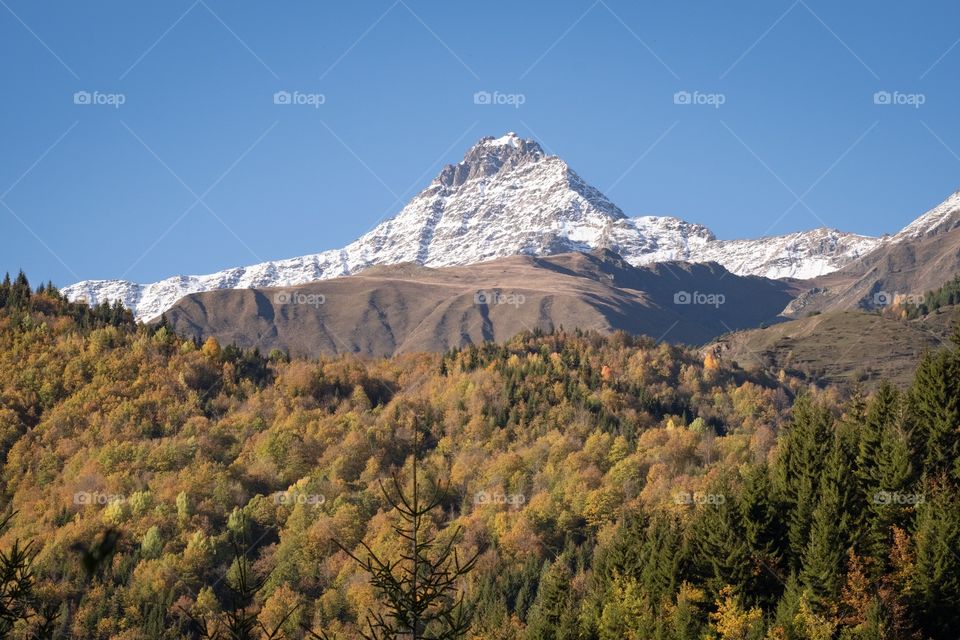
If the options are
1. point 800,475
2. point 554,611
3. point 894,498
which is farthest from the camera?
point 554,611

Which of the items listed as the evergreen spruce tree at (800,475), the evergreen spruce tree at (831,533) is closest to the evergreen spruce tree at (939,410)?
the evergreen spruce tree at (831,533)

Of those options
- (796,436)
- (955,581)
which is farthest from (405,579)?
(796,436)

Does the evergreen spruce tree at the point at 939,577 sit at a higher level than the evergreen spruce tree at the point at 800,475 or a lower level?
lower

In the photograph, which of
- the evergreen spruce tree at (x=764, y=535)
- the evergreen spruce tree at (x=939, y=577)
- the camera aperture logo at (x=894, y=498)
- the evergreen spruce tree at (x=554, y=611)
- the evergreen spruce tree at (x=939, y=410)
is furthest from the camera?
the evergreen spruce tree at (x=554, y=611)

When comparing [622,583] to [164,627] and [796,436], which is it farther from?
[164,627]

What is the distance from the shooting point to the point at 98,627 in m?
189

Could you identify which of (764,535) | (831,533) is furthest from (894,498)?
(764,535)

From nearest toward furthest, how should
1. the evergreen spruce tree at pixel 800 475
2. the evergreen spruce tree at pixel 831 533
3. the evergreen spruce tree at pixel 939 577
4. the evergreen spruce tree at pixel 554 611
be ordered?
1. the evergreen spruce tree at pixel 939 577
2. the evergreen spruce tree at pixel 831 533
3. the evergreen spruce tree at pixel 800 475
4. the evergreen spruce tree at pixel 554 611

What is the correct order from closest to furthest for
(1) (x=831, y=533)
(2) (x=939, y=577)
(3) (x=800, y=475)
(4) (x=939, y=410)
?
(2) (x=939, y=577) < (1) (x=831, y=533) < (4) (x=939, y=410) < (3) (x=800, y=475)

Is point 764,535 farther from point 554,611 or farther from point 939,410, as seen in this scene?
point 554,611

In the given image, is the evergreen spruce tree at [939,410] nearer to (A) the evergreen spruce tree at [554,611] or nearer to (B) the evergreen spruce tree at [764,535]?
(B) the evergreen spruce tree at [764,535]

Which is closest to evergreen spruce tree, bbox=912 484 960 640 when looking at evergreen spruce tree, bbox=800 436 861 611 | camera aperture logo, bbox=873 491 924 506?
camera aperture logo, bbox=873 491 924 506

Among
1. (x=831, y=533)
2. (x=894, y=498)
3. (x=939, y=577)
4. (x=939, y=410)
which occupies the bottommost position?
(x=939, y=577)

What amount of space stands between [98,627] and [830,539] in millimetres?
149188
